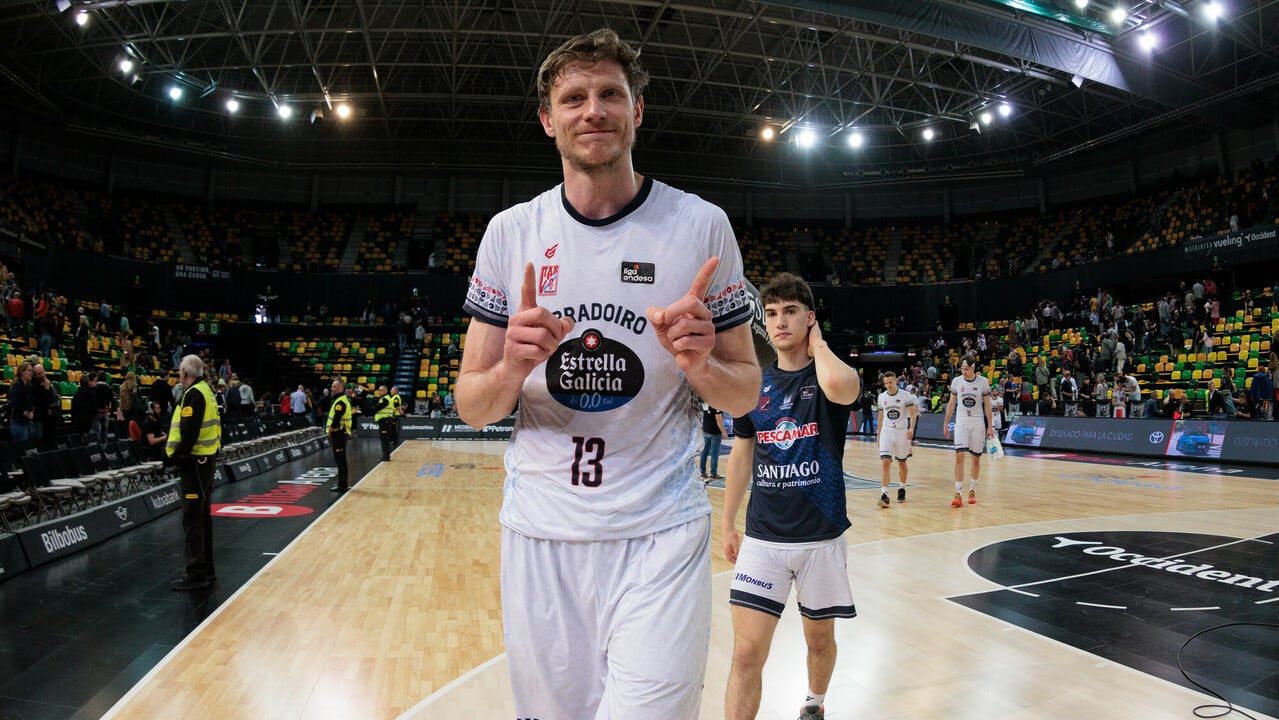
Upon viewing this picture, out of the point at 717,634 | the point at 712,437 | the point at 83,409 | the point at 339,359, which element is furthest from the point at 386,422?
the point at 339,359

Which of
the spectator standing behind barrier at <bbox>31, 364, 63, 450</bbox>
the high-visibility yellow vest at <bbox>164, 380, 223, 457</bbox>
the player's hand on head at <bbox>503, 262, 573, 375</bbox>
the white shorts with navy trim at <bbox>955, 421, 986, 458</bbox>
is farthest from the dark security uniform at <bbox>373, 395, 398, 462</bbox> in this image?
the player's hand on head at <bbox>503, 262, 573, 375</bbox>

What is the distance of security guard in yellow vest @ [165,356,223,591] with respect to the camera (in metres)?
6.45

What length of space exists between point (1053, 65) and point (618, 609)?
71.5 ft

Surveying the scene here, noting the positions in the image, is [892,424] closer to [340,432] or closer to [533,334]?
[340,432]

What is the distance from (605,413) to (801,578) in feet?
6.04

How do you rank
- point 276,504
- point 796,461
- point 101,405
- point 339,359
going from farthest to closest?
point 339,359 → point 101,405 → point 276,504 → point 796,461

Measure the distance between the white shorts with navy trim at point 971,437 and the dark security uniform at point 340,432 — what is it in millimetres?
9040

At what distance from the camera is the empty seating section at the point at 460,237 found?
33.5m

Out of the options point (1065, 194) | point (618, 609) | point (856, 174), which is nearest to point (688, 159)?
point (856, 174)

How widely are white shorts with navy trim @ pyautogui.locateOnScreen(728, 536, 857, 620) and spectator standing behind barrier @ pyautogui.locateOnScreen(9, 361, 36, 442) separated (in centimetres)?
1112

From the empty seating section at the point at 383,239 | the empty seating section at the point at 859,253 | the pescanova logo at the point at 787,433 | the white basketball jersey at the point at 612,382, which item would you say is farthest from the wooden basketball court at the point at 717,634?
the empty seating section at the point at 859,253

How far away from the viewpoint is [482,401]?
1.81 m

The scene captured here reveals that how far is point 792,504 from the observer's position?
11.1ft

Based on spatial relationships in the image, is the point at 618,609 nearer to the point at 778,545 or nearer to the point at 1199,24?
the point at 778,545
